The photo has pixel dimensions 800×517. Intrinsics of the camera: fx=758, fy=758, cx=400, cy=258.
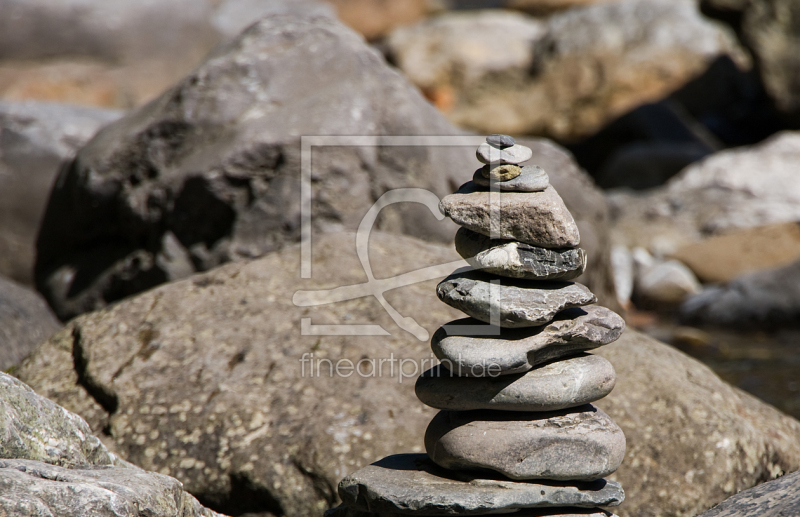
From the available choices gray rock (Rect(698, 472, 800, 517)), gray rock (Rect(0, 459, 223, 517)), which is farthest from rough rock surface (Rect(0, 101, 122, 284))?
gray rock (Rect(698, 472, 800, 517))

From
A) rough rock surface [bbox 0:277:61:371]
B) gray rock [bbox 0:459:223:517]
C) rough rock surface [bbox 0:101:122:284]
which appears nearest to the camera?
gray rock [bbox 0:459:223:517]

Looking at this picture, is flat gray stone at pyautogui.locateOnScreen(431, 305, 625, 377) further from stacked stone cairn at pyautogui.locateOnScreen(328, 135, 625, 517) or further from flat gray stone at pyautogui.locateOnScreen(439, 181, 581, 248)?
flat gray stone at pyautogui.locateOnScreen(439, 181, 581, 248)

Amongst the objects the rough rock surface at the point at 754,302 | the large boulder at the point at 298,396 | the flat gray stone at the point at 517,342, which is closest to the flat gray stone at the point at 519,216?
the flat gray stone at the point at 517,342

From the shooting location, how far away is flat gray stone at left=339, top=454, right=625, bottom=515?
9.04 ft

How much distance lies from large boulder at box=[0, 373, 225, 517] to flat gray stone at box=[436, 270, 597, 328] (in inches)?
50.9

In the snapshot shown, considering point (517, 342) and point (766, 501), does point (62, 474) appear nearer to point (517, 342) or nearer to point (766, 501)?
point (517, 342)

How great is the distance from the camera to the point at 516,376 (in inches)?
115

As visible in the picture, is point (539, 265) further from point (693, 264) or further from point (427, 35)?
point (427, 35)

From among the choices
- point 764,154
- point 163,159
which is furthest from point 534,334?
point 764,154

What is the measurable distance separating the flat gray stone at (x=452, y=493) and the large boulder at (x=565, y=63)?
1421 cm

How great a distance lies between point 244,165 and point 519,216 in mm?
2907

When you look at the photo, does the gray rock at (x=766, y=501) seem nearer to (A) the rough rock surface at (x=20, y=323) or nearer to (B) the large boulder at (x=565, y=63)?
(A) the rough rock surface at (x=20, y=323)

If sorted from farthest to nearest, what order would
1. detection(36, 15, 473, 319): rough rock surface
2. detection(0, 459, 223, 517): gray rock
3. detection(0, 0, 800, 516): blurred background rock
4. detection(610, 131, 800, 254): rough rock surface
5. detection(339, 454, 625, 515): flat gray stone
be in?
detection(610, 131, 800, 254): rough rock surface < detection(36, 15, 473, 319): rough rock surface < detection(0, 0, 800, 516): blurred background rock < detection(339, 454, 625, 515): flat gray stone < detection(0, 459, 223, 517): gray rock

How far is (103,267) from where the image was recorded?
19.5ft
